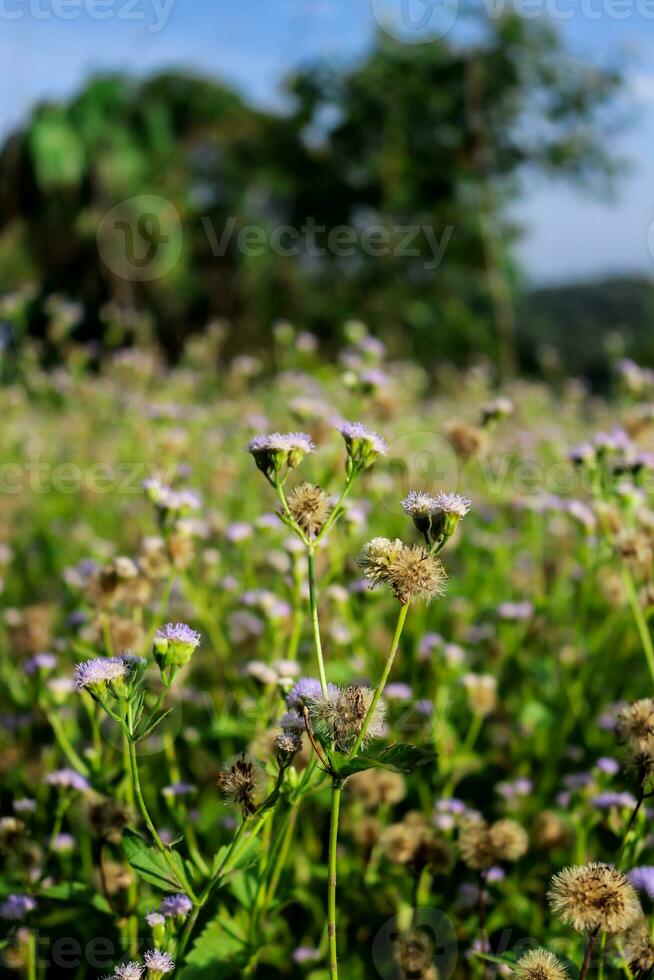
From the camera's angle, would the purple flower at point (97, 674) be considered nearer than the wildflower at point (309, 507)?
Yes

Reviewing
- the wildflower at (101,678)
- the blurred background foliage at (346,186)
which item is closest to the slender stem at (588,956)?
the wildflower at (101,678)

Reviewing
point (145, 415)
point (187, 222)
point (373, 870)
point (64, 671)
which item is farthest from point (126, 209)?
point (373, 870)

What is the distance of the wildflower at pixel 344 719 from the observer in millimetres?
1130

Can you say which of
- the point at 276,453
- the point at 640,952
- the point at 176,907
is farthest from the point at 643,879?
the point at 276,453

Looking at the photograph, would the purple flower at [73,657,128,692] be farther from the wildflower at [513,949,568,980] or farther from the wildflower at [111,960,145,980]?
the wildflower at [513,949,568,980]

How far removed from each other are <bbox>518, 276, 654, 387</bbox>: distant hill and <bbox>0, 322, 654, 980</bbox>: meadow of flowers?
1502 cm

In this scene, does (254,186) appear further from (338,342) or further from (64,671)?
(64,671)

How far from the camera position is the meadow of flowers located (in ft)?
3.94

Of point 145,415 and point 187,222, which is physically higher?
point 187,222

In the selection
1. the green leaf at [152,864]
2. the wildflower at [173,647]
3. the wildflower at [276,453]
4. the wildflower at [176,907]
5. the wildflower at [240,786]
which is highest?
the wildflower at [276,453]

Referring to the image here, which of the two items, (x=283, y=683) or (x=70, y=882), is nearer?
(x=283, y=683)

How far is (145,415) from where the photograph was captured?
14.1 feet

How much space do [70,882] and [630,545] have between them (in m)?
1.15

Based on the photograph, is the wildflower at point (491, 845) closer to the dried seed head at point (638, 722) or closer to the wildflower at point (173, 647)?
the dried seed head at point (638, 722)
